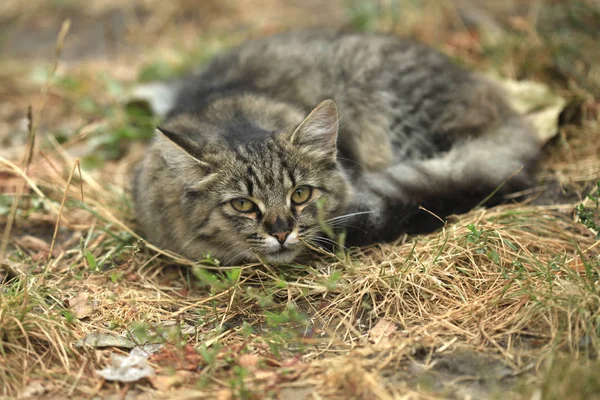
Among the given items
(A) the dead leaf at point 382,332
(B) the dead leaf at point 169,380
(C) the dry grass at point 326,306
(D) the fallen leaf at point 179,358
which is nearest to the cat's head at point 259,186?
(C) the dry grass at point 326,306

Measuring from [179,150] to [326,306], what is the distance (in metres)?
1.04

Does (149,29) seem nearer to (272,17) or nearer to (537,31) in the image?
(272,17)

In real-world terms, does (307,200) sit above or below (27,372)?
above

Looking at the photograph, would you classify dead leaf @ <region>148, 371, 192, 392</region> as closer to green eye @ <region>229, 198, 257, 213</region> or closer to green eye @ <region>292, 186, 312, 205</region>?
green eye @ <region>229, 198, 257, 213</region>

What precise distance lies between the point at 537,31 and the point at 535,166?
186cm

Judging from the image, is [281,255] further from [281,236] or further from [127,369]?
[127,369]

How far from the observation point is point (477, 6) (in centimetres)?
618

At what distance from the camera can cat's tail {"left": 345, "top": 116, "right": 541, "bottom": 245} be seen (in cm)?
322

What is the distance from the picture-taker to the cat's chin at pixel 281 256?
9.82 ft

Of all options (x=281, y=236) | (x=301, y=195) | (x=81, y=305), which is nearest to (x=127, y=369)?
(x=81, y=305)

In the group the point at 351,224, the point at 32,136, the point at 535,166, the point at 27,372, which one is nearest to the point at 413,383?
the point at 351,224

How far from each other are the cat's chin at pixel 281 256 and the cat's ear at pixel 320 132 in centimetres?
53

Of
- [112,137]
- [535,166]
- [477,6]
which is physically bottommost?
[112,137]

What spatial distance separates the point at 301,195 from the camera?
3.04m
